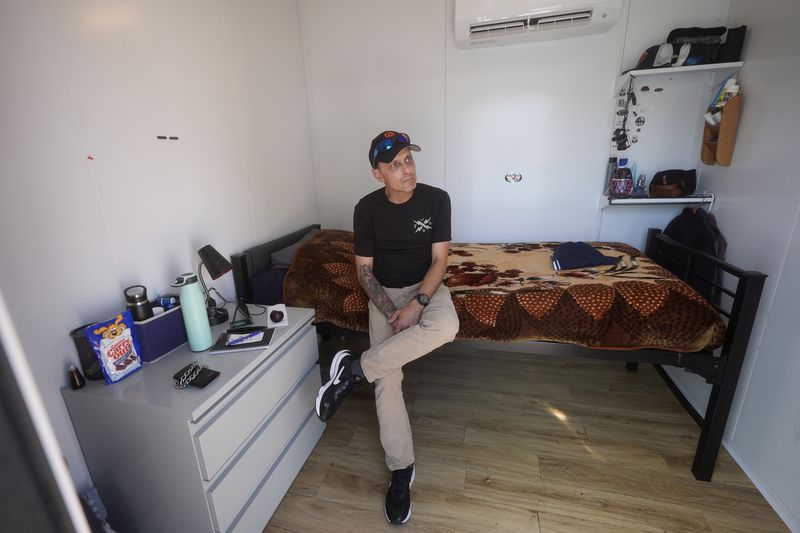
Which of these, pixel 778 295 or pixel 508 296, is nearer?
pixel 778 295

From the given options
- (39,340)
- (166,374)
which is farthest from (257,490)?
(39,340)

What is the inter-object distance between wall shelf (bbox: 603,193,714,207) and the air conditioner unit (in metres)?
1.15

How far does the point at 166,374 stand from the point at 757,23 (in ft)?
10.6

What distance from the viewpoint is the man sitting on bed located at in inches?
62.6

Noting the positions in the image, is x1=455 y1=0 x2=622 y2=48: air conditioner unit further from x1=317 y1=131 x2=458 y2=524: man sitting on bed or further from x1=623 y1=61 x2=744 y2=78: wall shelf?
x1=317 y1=131 x2=458 y2=524: man sitting on bed

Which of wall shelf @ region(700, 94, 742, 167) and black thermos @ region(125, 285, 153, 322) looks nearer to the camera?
black thermos @ region(125, 285, 153, 322)

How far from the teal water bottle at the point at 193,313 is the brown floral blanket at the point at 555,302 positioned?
2.04ft

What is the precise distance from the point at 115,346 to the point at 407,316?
112cm

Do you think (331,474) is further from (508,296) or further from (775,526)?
(775,526)

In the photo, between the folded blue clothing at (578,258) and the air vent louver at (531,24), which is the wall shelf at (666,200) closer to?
the folded blue clothing at (578,258)

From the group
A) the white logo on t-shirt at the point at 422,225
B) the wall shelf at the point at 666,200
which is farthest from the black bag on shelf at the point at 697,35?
the white logo on t-shirt at the point at 422,225

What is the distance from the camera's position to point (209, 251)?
1.54 m

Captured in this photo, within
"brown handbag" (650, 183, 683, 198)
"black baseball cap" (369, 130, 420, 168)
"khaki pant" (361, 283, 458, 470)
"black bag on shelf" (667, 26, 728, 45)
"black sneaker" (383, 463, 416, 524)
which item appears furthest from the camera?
"brown handbag" (650, 183, 683, 198)

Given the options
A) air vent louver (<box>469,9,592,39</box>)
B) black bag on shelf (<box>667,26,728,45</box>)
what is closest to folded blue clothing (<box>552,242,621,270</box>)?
black bag on shelf (<box>667,26,728,45</box>)
